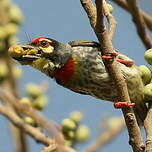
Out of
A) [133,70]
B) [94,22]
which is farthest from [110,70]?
[133,70]

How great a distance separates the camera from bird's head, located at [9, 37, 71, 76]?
13.2 ft

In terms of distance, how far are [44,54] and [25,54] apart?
24cm

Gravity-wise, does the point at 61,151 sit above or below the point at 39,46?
above

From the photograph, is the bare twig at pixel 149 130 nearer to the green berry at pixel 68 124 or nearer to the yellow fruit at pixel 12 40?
the green berry at pixel 68 124

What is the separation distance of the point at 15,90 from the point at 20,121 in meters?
0.38

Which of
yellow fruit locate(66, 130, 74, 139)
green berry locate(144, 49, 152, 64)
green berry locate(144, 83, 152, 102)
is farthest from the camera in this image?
green berry locate(144, 83, 152, 102)

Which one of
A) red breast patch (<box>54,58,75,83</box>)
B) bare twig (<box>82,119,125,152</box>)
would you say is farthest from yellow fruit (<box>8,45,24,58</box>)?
bare twig (<box>82,119,125,152</box>)

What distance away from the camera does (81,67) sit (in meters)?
4.14

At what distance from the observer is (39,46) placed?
13.7 ft

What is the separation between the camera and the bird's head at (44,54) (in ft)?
13.2

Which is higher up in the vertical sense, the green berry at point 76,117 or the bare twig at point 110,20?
the bare twig at point 110,20

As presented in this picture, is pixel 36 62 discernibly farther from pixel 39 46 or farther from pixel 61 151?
pixel 61 151

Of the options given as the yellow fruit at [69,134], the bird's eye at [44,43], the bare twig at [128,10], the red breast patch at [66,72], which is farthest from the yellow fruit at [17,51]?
the bare twig at [128,10]

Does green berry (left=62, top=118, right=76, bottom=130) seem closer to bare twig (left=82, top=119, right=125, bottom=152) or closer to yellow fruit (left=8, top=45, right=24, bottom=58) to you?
yellow fruit (left=8, top=45, right=24, bottom=58)
